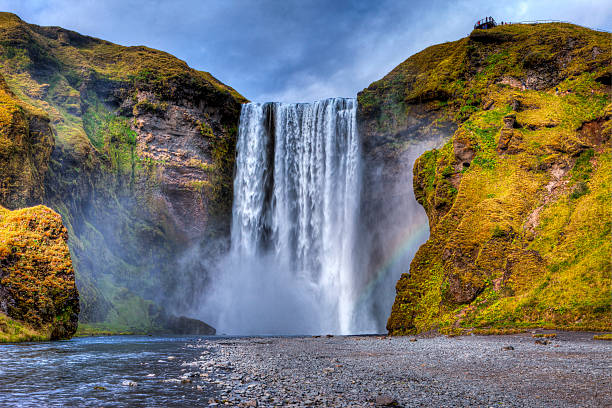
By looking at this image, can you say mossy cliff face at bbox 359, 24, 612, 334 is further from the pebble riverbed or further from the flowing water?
the flowing water

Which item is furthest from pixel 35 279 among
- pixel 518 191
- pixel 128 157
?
pixel 518 191

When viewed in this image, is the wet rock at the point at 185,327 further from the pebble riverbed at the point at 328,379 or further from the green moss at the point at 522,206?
the pebble riverbed at the point at 328,379

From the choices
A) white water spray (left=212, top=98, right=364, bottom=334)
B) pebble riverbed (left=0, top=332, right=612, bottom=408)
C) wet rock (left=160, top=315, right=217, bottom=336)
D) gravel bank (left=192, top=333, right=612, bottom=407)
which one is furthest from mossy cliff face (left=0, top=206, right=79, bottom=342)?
white water spray (left=212, top=98, right=364, bottom=334)

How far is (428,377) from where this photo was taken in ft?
28.9

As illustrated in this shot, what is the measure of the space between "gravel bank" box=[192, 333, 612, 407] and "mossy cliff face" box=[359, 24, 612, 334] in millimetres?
5957

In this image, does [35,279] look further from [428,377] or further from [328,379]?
[428,377]

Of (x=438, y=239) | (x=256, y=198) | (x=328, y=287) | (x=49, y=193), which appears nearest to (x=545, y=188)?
(x=438, y=239)

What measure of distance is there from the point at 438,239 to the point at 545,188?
692 centimetres

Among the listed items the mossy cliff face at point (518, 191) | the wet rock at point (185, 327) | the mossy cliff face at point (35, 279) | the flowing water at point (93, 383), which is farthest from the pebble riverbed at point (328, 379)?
the wet rock at point (185, 327)

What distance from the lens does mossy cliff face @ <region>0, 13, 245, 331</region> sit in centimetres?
3728

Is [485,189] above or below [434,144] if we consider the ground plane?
below

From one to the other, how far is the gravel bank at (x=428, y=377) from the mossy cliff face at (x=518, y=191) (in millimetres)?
5957

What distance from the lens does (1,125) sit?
95.0 ft

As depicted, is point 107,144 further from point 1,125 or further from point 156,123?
point 1,125
